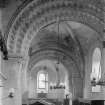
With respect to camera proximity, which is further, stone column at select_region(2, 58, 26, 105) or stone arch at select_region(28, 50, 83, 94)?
stone arch at select_region(28, 50, 83, 94)

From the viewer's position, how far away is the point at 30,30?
1170 cm

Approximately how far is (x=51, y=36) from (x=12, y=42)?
739cm

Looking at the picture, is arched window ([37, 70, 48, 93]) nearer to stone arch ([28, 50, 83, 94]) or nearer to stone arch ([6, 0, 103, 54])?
stone arch ([28, 50, 83, 94])

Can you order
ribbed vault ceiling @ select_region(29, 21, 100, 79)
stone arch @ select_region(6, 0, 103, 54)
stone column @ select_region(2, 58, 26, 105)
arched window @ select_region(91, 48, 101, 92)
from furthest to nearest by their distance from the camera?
1. arched window @ select_region(91, 48, 101, 92)
2. ribbed vault ceiling @ select_region(29, 21, 100, 79)
3. stone arch @ select_region(6, 0, 103, 54)
4. stone column @ select_region(2, 58, 26, 105)

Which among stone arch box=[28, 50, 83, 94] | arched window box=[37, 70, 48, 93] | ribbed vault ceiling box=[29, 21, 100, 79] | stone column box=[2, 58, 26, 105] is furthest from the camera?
arched window box=[37, 70, 48, 93]

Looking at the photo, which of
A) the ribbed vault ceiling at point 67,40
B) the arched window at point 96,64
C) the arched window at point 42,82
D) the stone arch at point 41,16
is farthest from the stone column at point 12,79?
the arched window at point 42,82

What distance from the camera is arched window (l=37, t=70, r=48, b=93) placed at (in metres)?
31.1

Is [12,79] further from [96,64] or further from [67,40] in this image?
[67,40]

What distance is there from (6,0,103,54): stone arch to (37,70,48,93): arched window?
1937 centimetres

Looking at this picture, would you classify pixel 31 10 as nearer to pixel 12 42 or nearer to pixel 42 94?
pixel 12 42

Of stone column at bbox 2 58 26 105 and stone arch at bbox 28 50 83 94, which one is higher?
stone arch at bbox 28 50 83 94

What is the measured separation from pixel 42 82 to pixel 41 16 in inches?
784

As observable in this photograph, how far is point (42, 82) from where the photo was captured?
31.2 metres

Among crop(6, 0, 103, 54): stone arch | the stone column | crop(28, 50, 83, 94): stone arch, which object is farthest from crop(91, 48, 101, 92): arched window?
the stone column
